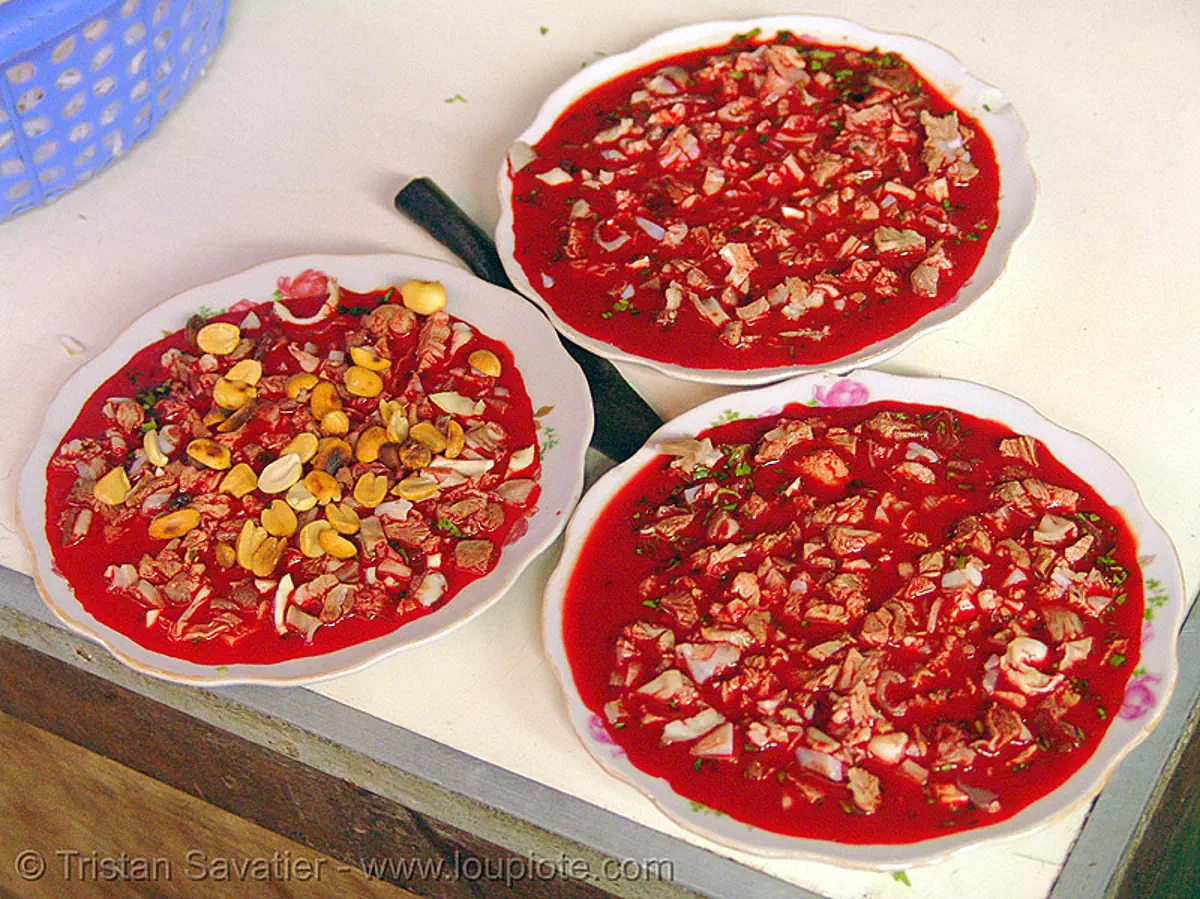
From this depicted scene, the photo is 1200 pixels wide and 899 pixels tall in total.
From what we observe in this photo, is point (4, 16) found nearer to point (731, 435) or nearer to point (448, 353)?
point (448, 353)

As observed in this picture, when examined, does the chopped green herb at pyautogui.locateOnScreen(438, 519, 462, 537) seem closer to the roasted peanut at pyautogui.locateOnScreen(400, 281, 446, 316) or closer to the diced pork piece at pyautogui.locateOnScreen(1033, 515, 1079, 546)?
the roasted peanut at pyautogui.locateOnScreen(400, 281, 446, 316)

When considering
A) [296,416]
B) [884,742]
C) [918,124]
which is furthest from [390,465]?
[918,124]

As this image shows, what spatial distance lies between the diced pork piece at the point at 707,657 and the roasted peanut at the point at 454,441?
37 centimetres

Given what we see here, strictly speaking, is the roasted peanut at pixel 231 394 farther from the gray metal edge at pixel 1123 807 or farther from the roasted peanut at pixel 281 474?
the gray metal edge at pixel 1123 807

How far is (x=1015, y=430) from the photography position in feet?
4.89

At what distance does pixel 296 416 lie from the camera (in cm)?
158

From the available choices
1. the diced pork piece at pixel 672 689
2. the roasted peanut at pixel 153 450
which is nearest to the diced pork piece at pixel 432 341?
the roasted peanut at pixel 153 450

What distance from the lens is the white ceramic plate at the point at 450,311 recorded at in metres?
1.35

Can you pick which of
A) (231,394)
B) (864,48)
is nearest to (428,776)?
(231,394)

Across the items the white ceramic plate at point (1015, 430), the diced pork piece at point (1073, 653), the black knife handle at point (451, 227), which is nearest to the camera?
the white ceramic plate at point (1015, 430)

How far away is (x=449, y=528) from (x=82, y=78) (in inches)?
31.9

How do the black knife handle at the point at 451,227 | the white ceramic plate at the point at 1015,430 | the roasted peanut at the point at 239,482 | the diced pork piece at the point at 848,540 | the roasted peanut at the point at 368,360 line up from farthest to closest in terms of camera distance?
the black knife handle at the point at 451,227 < the roasted peanut at the point at 368,360 < the roasted peanut at the point at 239,482 < the diced pork piece at the point at 848,540 < the white ceramic plate at the point at 1015,430

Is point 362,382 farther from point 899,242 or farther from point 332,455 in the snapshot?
point 899,242

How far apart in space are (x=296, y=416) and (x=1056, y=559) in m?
0.90
